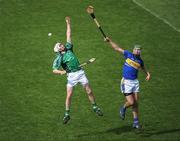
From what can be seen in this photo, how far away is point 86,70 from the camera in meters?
26.2

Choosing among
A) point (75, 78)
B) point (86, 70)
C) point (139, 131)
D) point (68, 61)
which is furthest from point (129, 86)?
point (86, 70)

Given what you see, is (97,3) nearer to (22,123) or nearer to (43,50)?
(43,50)

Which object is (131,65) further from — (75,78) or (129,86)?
(75,78)

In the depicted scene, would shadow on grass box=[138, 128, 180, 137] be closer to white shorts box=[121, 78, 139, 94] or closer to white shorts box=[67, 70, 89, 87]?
white shorts box=[121, 78, 139, 94]

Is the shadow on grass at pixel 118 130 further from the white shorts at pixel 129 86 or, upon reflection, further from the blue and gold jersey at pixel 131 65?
the blue and gold jersey at pixel 131 65

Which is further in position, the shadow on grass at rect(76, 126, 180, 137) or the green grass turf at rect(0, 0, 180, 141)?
the green grass turf at rect(0, 0, 180, 141)

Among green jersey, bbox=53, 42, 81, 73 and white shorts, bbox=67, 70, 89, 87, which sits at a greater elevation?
green jersey, bbox=53, 42, 81, 73

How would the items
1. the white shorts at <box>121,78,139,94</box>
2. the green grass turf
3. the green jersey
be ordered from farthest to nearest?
the green jersey < the green grass turf < the white shorts at <box>121,78,139,94</box>

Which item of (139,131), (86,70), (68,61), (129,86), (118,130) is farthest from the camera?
(86,70)

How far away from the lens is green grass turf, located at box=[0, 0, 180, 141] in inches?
830

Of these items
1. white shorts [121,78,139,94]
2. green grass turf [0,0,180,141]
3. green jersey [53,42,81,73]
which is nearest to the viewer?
white shorts [121,78,139,94]

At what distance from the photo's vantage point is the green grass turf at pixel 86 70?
21.1 meters

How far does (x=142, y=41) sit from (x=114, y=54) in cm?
192

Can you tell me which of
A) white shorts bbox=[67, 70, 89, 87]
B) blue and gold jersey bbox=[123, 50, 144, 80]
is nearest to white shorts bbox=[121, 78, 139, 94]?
blue and gold jersey bbox=[123, 50, 144, 80]
